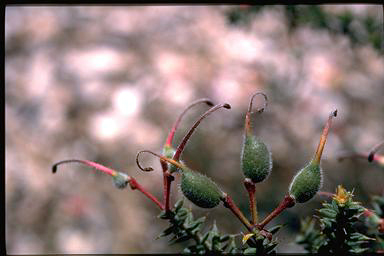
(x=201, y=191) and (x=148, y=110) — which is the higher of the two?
(x=148, y=110)

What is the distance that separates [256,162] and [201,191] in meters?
0.06

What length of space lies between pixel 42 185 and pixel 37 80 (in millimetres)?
1055

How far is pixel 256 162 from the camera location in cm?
57

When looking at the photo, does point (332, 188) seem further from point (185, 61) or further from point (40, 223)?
point (185, 61)

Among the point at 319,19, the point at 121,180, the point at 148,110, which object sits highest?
the point at 148,110

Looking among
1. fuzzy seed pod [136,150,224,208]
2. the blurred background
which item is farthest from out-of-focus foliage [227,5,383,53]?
fuzzy seed pod [136,150,224,208]

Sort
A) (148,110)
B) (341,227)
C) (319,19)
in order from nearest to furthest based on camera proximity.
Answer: (341,227) → (319,19) → (148,110)

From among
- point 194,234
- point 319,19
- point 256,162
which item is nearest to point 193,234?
point 194,234

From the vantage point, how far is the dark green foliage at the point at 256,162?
564 mm

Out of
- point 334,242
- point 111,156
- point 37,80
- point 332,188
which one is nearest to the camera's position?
point 334,242

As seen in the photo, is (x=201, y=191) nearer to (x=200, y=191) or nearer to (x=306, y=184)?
(x=200, y=191)

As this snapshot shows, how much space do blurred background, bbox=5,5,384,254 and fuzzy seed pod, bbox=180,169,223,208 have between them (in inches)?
50.1

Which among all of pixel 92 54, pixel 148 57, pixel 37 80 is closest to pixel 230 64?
pixel 148 57

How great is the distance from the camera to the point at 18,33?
4.07 metres
